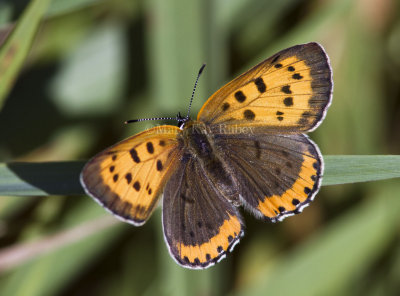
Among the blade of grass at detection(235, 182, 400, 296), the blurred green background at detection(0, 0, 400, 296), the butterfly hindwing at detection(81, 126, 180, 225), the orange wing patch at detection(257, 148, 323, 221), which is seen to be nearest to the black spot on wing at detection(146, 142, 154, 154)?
the butterfly hindwing at detection(81, 126, 180, 225)

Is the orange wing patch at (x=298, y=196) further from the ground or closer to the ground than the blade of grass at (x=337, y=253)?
further from the ground

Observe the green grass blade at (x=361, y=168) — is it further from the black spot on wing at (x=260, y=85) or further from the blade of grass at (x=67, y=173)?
the black spot on wing at (x=260, y=85)

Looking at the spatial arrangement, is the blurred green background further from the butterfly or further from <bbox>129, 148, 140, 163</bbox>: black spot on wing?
<bbox>129, 148, 140, 163</bbox>: black spot on wing

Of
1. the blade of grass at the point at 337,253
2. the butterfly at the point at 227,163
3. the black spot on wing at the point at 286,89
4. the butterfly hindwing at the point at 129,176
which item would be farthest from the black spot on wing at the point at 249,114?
the blade of grass at the point at 337,253

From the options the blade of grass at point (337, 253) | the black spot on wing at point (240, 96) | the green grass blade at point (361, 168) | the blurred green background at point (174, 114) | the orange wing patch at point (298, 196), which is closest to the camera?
the green grass blade at point (361, 168)

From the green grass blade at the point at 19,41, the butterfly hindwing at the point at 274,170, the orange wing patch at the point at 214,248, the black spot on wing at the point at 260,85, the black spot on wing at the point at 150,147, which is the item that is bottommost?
the orange wing patch at the point at 214,248

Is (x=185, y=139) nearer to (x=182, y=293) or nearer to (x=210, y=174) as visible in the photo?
(x=210, y=174)

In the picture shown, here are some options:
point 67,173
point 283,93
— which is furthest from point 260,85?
point 67,173
